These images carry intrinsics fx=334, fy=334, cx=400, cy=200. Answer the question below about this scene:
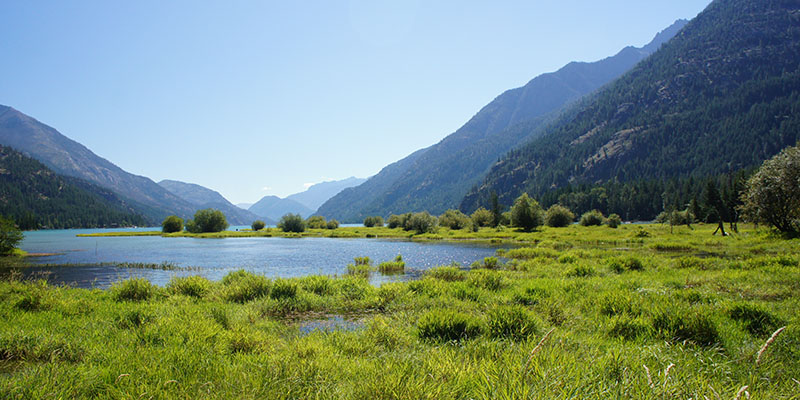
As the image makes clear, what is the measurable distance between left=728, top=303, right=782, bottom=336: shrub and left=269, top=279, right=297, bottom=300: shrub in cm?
1470

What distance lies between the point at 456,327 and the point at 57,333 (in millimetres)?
9568

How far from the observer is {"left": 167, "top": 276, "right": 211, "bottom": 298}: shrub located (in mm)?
14594

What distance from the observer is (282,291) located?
564 inches

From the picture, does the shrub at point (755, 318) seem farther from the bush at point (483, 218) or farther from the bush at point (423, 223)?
the bush at point (483, 218)

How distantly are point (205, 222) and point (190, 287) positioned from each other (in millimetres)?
105123

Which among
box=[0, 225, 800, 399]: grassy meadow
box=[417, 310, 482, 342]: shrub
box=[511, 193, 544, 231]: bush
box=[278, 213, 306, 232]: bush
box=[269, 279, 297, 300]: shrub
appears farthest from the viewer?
box=[278, 213, 306, 232]: bush

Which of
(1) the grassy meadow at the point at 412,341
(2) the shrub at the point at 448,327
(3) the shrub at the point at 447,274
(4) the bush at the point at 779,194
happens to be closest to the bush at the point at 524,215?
(4) the bush at the point at 779,194

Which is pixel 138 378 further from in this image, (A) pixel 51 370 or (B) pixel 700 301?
(B) pixel 700 301

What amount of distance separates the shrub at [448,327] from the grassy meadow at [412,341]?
3 cm

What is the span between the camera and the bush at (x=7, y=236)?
38156mm

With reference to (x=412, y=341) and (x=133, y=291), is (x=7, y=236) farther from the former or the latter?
(x=412, y=341)

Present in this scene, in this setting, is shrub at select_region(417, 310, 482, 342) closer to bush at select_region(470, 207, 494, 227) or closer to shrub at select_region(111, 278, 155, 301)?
shrub at select_region(111, 278, 155, 301)

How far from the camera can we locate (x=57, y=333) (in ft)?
25.9

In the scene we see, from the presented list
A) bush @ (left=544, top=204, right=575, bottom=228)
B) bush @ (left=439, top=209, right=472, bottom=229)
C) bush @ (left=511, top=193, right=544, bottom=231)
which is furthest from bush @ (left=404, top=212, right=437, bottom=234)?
bush @ (left=544, top=204, right=575, bottom=228)
